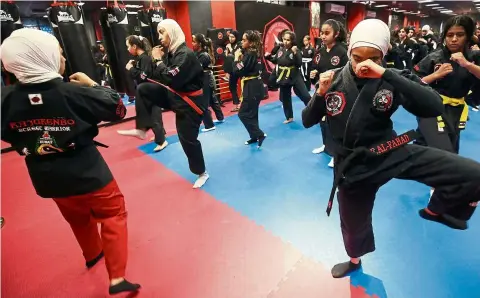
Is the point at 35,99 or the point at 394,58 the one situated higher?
the point at 35,99

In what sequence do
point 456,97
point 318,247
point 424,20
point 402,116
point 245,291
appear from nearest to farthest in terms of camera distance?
point 245,291
point 318,247
point 456,97
point 402,116
point 424,20

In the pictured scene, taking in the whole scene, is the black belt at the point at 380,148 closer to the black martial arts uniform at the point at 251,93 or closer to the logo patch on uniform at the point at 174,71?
the logo patch on uniform at the point at 174,71

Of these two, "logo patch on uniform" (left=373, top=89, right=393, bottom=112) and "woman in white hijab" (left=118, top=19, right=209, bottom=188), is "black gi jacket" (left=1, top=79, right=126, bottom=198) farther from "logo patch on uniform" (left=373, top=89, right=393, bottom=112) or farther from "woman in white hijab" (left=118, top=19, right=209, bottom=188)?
"logo patch on uniform" (left=373, top=89, right=393, bottom=112)

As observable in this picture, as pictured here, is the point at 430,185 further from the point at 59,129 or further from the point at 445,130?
the point at 59,129

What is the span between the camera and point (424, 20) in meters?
27.2

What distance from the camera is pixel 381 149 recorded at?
140cm

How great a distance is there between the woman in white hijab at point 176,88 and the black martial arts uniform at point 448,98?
86.3 inches

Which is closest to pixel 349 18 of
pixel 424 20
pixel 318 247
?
pixel 424 20

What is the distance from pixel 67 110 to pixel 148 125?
145 cm

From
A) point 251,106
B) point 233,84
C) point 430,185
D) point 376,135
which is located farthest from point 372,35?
point 233,84

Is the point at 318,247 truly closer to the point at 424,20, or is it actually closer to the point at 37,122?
the point at 37,122

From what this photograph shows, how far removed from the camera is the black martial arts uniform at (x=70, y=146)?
1420 mm

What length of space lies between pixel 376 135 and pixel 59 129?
67.7 inches

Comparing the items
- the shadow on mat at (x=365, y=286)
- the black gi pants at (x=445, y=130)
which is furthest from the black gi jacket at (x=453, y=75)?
the shadow on mat at (x=365, y=286)
